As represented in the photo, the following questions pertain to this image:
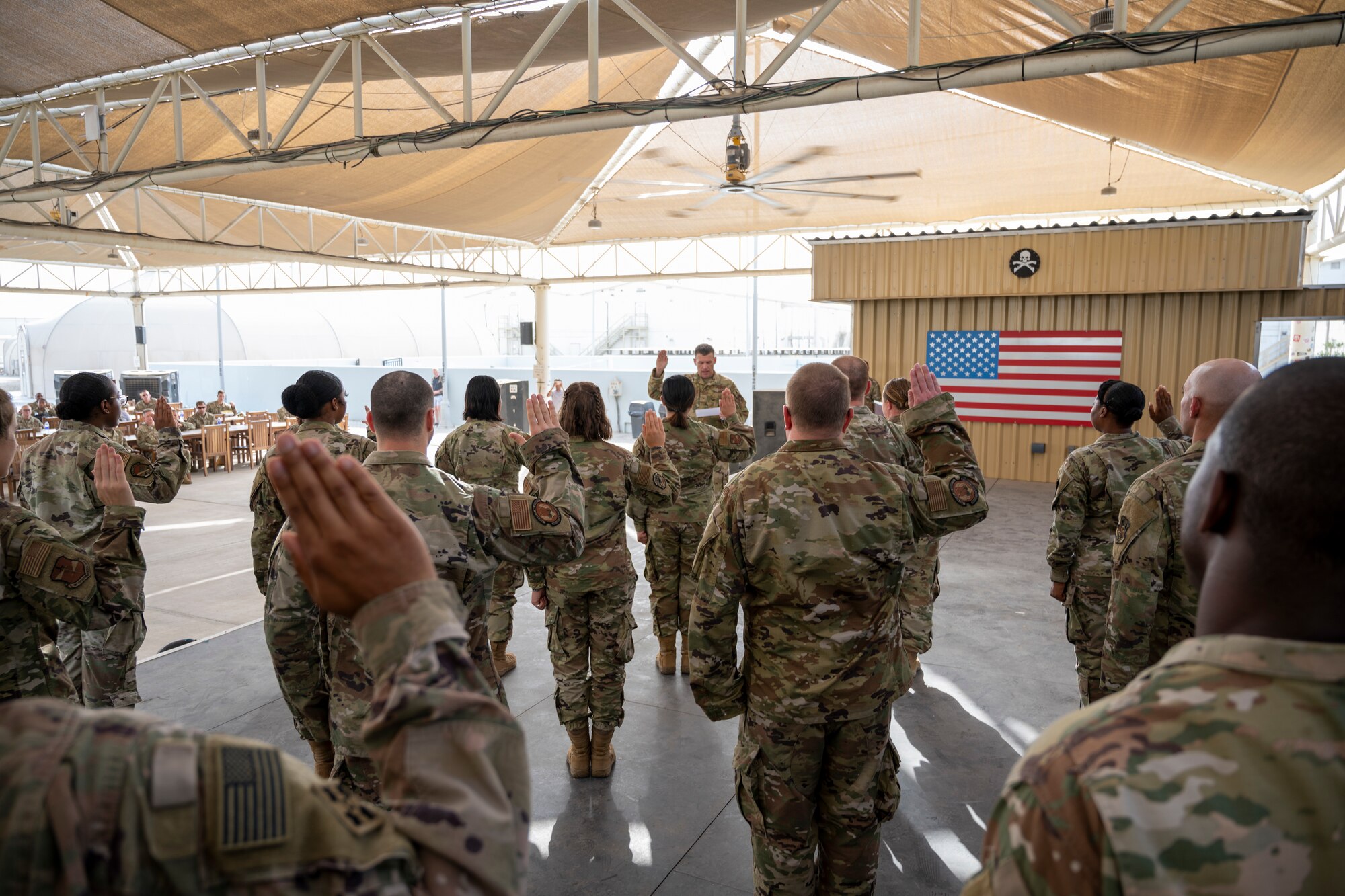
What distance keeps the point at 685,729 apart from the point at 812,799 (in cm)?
171

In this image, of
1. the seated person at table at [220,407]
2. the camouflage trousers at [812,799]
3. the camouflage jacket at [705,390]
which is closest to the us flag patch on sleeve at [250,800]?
the camouflage trousers at [812,799]

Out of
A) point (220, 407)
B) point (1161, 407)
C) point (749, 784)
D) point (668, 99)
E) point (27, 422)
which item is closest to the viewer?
point (749, 784)

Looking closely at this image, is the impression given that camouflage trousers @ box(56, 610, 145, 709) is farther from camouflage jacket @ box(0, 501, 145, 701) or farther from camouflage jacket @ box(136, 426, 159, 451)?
camouflage jacket @ box(0, 501, 145, 701)

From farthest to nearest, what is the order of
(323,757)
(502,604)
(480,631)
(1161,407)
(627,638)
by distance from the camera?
1. (502,604)
2. (1161,407)
3. (627,638)
4. (323,757)
5. (480,631)

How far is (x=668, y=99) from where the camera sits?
17.5ft

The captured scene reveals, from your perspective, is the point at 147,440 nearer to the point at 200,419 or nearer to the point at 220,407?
the point at 200,419

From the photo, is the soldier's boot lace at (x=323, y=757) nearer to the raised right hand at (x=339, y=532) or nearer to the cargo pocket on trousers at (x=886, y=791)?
the cargo pocket on trousers at (x=886, y=791)

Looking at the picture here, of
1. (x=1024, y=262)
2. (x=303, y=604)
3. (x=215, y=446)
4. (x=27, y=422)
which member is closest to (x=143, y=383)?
(x=27, y=422)

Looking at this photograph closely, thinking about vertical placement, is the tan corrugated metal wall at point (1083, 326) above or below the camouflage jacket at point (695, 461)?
above

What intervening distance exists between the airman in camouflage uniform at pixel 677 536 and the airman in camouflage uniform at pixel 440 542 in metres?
2.14

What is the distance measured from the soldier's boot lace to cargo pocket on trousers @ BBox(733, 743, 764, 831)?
190 cm

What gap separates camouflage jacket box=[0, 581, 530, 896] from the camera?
26.2 inches

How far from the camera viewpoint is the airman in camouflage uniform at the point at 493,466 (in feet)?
15.3

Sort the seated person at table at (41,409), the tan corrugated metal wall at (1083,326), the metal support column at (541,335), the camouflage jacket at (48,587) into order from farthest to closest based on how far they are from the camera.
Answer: the metal support column at (541,335)
the seated person at table at (41,409)
the tan corrugated metal wall at (1083,326)
the camouflage jacket at (48,587)
